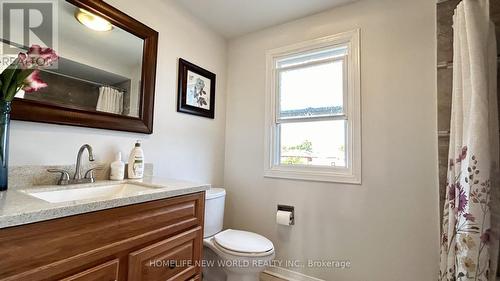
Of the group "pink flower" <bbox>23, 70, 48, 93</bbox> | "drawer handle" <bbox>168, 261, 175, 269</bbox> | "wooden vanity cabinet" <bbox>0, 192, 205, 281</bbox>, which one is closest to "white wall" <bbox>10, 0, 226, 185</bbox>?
"pink flower" <bbox>23, 70, 48, 93</bbox>

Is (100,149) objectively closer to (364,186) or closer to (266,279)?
(266,279)

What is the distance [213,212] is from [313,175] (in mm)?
853

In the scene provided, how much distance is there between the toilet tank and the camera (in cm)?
175

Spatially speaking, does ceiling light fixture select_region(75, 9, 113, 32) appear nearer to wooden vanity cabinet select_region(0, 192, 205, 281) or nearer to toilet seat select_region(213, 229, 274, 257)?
wooden vanity cabinet select_region(0, 192, 205, 281)

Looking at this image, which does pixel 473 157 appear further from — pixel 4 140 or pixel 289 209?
pixel 4 140

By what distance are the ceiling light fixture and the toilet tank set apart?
128 cm

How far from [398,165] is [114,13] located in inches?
82.1

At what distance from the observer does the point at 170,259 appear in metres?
1.07

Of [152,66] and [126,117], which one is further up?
[152,66]

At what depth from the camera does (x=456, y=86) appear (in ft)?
3.91

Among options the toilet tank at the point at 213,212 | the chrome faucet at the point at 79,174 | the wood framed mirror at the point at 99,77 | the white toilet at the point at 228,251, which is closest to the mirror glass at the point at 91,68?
the wood framed mirror at the point at 99,77

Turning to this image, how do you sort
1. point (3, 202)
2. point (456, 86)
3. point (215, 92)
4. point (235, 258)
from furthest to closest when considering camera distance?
point (215, 92) → point (235, 258) → point (456, 86) → point (3, 202)

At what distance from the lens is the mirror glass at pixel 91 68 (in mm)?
1175

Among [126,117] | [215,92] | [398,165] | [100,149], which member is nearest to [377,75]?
[398,165]
